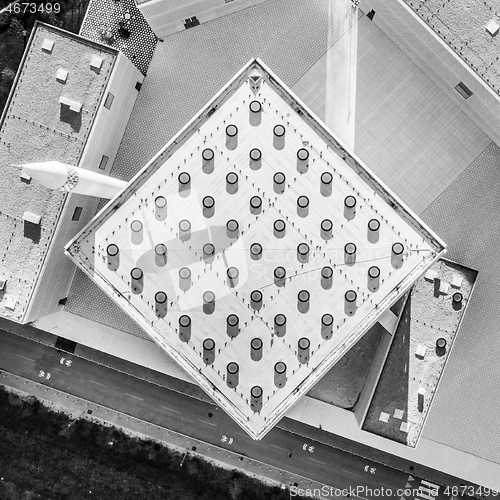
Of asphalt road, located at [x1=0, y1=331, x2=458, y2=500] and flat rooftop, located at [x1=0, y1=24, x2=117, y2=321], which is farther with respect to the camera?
asphalt road, located at [x1=0, y1=331, x2=458, y2=500]

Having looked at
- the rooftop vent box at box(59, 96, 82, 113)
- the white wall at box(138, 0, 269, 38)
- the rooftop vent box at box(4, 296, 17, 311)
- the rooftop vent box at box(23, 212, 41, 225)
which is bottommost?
the rooftop vent box at box(4, 296, 17, 311)

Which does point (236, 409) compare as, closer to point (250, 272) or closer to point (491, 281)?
point (250, 272)

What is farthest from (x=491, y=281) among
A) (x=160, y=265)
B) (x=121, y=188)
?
(x=121, y=188)

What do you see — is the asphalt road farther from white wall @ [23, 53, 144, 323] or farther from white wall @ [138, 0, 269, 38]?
white wall @ [138, 0, 269, 38]

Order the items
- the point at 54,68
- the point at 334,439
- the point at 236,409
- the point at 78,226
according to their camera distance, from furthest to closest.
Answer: the point at 334,439 → the point at 78,226 → the point at 54,68 → the point at 236,409

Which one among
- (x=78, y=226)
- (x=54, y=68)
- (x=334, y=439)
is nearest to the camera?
(x=54, y=68)

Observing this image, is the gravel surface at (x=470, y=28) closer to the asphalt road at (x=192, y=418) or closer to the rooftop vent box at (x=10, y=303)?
the asphalt road at (x=192, y=418)

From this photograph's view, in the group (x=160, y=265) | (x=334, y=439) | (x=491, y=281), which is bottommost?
(x=334, y=439)

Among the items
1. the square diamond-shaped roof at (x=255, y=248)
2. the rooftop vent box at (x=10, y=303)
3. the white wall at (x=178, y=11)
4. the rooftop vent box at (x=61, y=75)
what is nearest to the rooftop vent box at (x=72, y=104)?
the rooftop vent box at (x=61, y=75)

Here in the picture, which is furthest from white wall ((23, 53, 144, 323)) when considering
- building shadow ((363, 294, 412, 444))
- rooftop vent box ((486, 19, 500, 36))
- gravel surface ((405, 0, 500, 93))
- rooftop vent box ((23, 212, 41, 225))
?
rooftop vent box ((486, 19, 500, 36))
